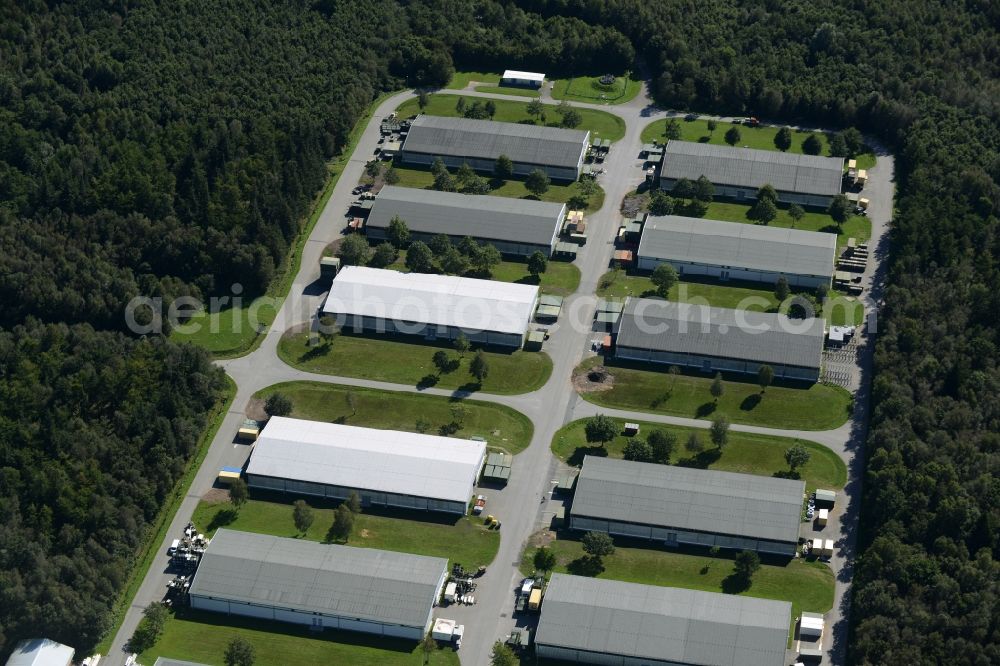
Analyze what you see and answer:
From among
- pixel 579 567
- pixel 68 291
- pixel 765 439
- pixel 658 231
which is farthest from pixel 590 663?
pixel 68 291

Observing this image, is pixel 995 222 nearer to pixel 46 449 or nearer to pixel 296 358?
pixel 296 358

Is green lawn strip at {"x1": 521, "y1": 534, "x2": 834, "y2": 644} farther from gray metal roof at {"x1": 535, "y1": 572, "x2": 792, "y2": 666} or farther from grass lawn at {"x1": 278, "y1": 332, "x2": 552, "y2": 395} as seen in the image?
grass lawn at {"x1": 278, "y1": 332, "x2": 552, "y2": 395}

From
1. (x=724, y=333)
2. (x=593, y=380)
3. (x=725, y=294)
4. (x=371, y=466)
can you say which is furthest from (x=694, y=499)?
(x=725, y=294)

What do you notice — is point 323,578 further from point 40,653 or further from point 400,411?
point 400,411

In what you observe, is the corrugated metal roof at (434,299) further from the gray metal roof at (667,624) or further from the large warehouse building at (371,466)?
the gray metal roof at (667,624)

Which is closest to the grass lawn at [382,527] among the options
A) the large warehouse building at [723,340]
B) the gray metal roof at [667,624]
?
the gray metal roof at [667,624]

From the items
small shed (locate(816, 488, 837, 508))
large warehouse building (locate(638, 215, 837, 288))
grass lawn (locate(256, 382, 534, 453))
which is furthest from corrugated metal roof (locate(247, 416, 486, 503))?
large warehouse building (locate(638, 215, 837, 288))
